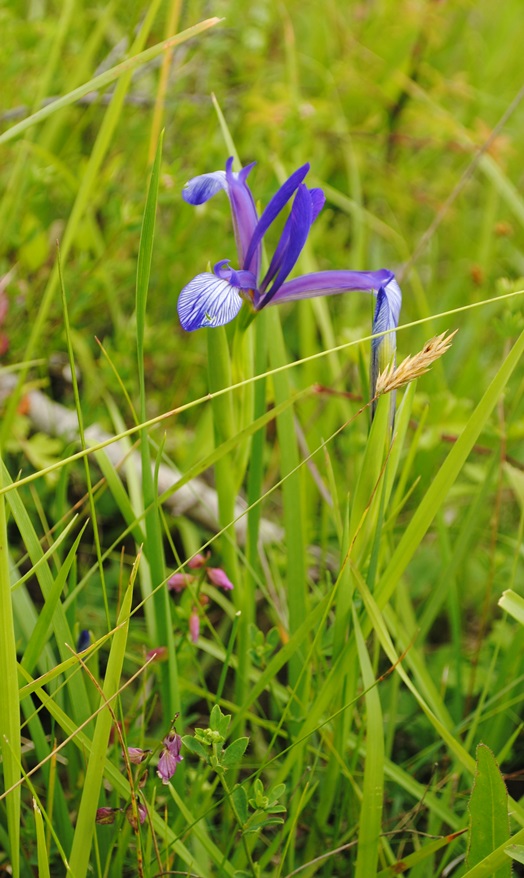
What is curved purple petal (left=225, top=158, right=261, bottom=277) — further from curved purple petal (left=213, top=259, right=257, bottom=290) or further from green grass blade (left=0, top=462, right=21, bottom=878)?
green grass blade (left=0, top=462, right=21, bottom=878)

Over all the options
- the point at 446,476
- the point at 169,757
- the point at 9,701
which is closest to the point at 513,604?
the point at 446,476

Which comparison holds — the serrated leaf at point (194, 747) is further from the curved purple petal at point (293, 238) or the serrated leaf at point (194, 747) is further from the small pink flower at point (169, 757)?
the curved purple petal at point (293, 238)

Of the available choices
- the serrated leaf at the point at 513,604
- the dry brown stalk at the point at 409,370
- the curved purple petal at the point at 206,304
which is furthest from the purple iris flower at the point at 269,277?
the serrated leaf at the point at 513,604

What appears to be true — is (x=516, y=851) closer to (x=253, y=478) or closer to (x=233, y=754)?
(x=233, y=754)

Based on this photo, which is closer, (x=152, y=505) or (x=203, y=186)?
(x=152, y=505)

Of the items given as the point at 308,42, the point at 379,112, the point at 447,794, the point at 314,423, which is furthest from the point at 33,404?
the point at 308,42

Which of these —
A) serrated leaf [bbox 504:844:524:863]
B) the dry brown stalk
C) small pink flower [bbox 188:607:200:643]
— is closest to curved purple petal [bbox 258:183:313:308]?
the dry brown stalk

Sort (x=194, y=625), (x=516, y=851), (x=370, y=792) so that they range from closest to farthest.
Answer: (x=516, y=851) → (x=370, y=792) → (x=194, y=625)
